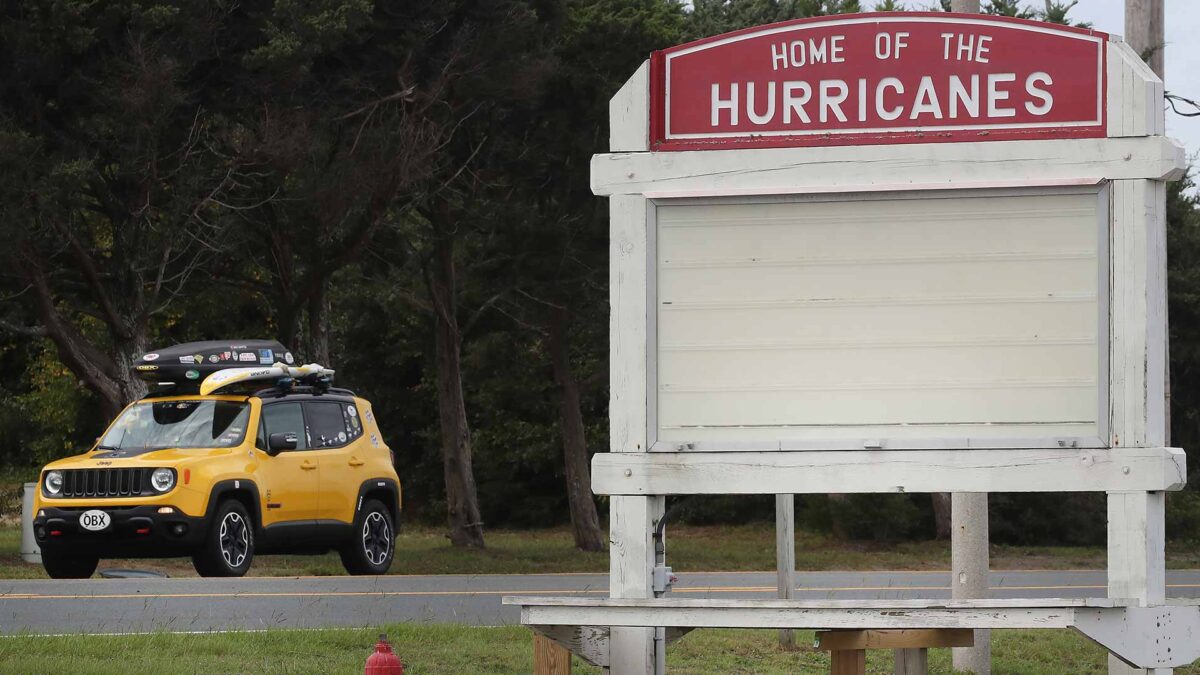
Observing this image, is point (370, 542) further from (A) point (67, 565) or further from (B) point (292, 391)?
(A) point (67, 565)

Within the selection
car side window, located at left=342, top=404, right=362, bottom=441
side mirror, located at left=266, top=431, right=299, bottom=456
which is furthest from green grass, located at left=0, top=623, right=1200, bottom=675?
car side window, located at left=342, top=404, right=362, bottom=441

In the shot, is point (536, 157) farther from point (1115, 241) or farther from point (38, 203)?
point (1115, 241)

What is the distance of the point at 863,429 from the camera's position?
23.6ft

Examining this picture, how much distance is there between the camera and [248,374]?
17.4m

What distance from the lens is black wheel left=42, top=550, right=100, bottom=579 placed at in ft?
61.0

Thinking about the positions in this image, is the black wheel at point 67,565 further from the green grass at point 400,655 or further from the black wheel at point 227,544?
the green grass at point 400,655

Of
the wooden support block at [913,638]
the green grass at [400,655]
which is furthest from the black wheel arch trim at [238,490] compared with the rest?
the wooden support block at [913,638]

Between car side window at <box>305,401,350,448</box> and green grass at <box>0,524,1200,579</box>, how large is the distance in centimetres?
459

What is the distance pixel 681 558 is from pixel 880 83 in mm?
22362

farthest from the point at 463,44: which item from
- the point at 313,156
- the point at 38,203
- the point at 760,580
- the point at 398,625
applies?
the point at 398,625

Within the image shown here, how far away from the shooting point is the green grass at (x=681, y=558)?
2528cm

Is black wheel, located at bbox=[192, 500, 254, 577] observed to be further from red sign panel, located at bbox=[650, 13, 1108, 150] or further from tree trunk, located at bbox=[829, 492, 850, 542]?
tree trunk, located at bbox=[829, 492, 850, 542]

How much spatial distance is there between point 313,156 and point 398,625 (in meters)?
13.3

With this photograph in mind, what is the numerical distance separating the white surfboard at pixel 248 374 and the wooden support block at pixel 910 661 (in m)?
9.40
